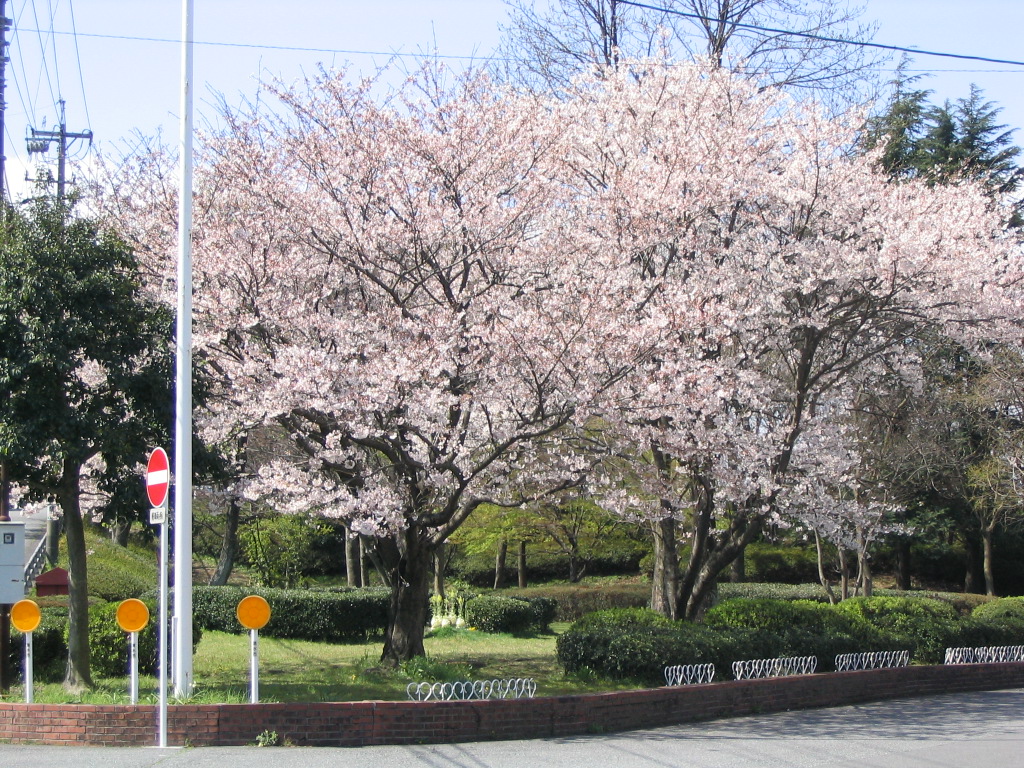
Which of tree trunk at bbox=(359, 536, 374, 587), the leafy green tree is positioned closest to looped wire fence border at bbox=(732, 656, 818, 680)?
the leafy green tree

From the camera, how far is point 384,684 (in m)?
11.1

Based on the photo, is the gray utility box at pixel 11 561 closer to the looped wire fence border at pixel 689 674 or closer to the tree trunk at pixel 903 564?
the looped wire fence border at pixel 689 674

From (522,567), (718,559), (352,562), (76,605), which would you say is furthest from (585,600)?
(76,605)

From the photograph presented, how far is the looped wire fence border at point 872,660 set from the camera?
13.2 meters

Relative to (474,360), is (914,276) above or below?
above

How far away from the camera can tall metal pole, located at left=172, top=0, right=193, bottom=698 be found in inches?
345

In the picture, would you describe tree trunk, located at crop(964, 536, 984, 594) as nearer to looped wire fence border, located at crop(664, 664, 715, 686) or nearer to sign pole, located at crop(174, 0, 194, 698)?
looped wire fence border, located at crop(664, 664, 715, 686)

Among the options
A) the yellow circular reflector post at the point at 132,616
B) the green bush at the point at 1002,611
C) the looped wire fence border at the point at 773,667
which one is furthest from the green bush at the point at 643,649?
the green bush at the point at 1002,611

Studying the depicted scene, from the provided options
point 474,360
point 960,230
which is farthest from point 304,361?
point 960,230

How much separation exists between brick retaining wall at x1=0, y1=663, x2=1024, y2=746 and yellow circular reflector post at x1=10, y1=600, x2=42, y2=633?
27.0 inches

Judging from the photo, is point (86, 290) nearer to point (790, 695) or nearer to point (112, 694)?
point (112, 694)

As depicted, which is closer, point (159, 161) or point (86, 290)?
point (86, 290)

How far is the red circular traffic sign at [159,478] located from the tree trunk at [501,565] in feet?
68.3

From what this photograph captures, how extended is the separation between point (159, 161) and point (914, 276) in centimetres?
1051
